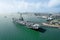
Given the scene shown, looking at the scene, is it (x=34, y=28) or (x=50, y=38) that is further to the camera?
(x=34, y=28)

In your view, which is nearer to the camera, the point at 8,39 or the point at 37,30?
the point at 8,39

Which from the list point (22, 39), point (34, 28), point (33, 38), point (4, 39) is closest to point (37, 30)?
point (34, 28)

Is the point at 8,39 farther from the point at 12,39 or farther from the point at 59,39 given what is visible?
the point at 59,39

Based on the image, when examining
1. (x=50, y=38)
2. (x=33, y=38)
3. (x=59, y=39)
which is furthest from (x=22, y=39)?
(x=59, y=39)

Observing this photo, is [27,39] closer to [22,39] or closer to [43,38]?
[22,39]

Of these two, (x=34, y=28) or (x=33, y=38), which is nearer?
(x=33, y=38)

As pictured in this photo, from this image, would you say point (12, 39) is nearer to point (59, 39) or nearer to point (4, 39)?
point (4, 39)

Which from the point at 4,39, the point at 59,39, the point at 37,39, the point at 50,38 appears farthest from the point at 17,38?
the point at 59,39
